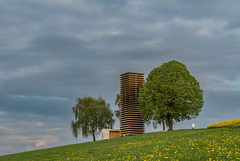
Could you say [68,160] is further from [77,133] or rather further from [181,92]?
[77,133]

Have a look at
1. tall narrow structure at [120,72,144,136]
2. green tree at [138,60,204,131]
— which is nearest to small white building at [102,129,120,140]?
tall narrow structure at [120,72,144,136]

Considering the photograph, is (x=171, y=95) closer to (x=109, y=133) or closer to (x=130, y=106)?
(x=130, y=106)

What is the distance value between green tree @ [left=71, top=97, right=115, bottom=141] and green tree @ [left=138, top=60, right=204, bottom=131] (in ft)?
35.0

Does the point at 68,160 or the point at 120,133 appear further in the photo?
the point at 120,133

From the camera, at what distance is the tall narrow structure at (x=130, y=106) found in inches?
1742

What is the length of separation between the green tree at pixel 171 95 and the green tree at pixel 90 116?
10674mm

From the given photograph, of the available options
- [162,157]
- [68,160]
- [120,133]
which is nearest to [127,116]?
[120,133]

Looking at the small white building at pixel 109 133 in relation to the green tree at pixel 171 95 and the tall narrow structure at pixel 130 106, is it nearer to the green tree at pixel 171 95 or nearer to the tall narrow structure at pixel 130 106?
the tall narrow structure at pixel 130 106

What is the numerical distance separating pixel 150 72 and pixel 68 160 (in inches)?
1048

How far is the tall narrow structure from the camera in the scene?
44250 millimetres

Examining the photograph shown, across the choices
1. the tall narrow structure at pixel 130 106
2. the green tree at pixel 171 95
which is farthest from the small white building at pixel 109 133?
the green tree at pixel 171 95

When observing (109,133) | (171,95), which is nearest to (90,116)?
(109,133)

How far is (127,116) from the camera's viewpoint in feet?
146

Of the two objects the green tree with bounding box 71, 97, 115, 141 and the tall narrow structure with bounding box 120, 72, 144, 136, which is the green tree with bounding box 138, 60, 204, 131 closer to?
A: the tall narrow structure with bounding box 120, 72, 144, 136
